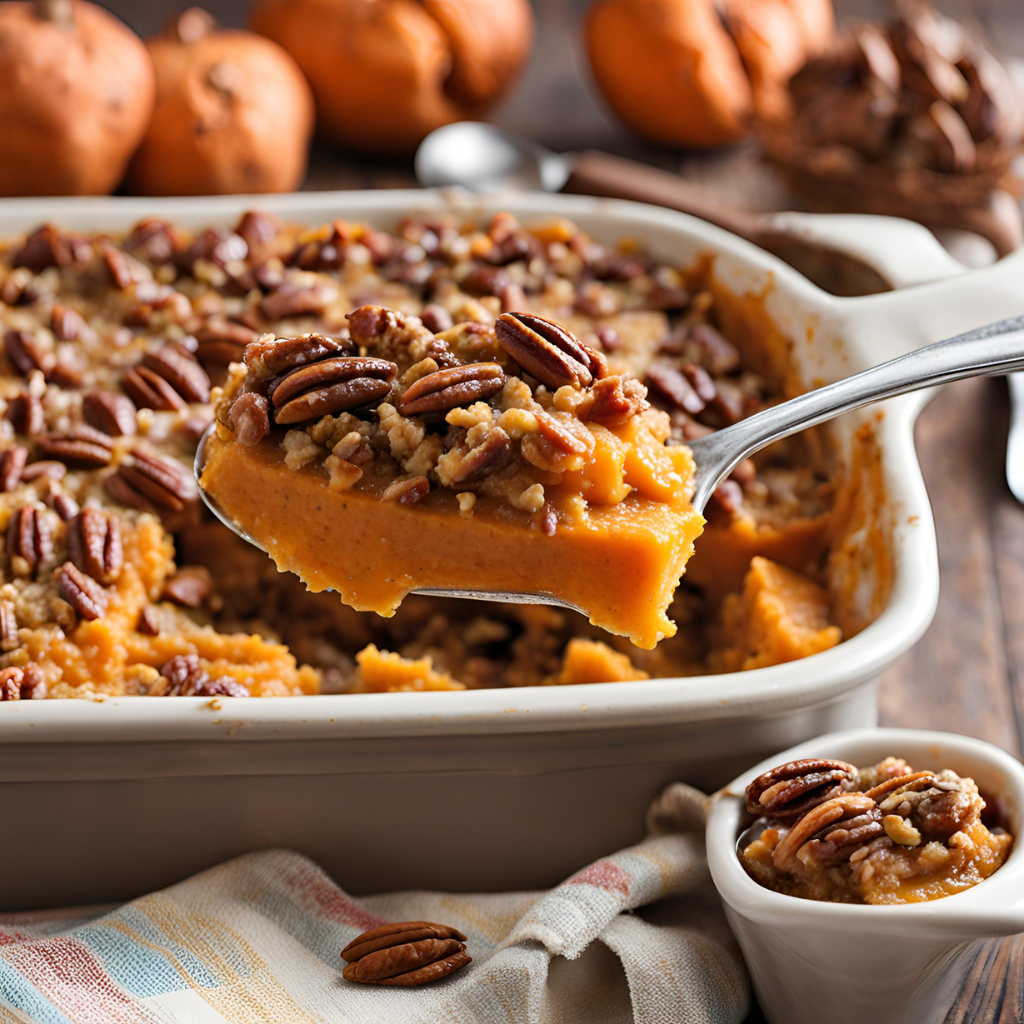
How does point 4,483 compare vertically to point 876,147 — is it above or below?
below

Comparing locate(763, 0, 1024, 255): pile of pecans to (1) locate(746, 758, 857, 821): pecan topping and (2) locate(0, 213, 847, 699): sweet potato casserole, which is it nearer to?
(2) locate(0, 213, 847, 699): sweet potato casserole

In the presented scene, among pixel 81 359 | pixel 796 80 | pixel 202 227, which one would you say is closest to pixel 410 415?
pixel 81 359

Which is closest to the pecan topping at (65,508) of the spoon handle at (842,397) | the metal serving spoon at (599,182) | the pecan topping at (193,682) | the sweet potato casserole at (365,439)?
the sweet potato casserole at (365,439)

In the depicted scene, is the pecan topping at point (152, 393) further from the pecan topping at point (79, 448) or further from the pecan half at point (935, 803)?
the pecan half at point (935, 803)

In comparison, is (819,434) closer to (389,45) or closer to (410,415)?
(410,415)

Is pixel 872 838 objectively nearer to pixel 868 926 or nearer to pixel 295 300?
pixel 868 926

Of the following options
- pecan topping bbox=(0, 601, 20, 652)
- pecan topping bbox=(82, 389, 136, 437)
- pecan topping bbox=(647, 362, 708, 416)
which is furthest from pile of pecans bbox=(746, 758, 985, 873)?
pecan topping bbox=(82, 389, 136, 437)
